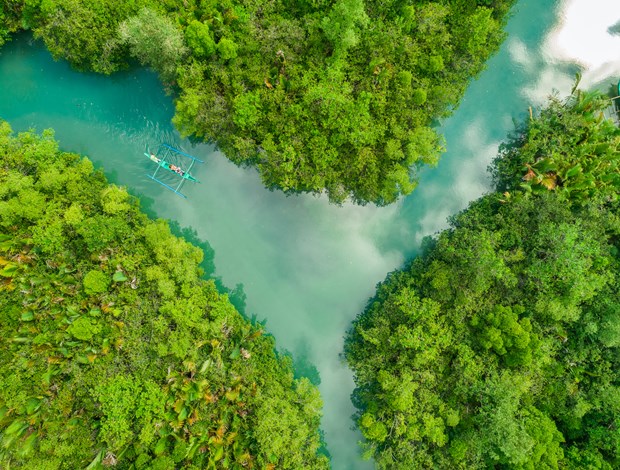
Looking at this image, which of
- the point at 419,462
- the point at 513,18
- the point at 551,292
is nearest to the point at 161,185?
the point at 419,462

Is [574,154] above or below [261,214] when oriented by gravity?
above

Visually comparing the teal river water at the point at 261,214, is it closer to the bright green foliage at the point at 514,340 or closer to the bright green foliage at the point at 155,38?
the bright green foliage at the point at 514,340

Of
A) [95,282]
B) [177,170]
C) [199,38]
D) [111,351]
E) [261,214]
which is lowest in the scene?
[111,351]

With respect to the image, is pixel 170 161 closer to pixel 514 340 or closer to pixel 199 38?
pixel 199 38

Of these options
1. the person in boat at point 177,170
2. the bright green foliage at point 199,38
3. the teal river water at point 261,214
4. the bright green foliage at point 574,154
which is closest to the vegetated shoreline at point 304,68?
the bright green foliage at point 199,38

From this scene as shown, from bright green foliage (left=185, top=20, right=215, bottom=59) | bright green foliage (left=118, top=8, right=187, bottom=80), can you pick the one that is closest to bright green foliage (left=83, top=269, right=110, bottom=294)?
bright green foliage (left=118, top=8, right=187, bottom=80)

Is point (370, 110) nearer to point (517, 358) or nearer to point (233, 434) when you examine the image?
point (517, 358)

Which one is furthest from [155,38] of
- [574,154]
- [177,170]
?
[574,154]
